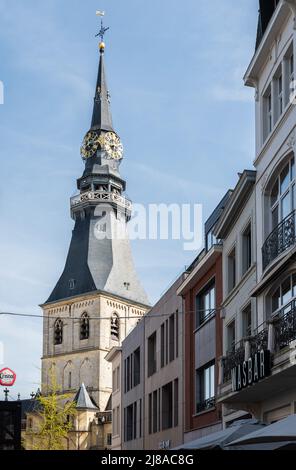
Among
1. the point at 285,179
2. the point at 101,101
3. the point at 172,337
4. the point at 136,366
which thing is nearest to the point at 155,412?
the point at 172,337

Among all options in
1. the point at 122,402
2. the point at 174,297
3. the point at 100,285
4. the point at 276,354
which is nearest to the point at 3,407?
the point at 276,354

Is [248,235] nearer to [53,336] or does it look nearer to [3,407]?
[3,407]

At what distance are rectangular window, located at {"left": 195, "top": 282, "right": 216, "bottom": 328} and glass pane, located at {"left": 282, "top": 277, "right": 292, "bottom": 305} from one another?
405 inches

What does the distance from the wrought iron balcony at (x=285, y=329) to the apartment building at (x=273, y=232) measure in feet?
0.07

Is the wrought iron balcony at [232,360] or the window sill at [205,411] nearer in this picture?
the wrought iron balcony at [232,360]

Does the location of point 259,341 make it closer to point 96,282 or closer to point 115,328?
point 96,282

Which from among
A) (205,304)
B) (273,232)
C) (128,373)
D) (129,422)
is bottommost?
(129,422)

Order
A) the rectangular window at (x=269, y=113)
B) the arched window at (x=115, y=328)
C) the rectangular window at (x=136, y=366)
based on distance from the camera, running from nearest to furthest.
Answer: the rectangular window at (x=269, y=113) → the rectangular window at (x=136, y=366) → the arched window at (x=115, y=328)

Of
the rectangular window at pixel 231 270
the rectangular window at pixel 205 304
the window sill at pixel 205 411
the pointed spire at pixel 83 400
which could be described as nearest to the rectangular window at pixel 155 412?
the window sill at pixel 205 411

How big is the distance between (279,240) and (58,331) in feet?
343

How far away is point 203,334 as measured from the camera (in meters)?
33.4

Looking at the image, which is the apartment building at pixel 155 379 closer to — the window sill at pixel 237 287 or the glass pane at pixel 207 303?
the glass pane at pixel 207 303

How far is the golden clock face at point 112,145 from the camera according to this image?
12650 cm

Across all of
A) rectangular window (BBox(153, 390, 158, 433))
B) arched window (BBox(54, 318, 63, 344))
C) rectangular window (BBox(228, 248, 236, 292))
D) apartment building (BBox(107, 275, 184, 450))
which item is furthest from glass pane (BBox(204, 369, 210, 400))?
arched window (BBox(54, 318, 63, 344))
